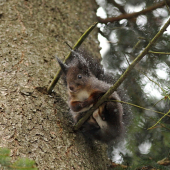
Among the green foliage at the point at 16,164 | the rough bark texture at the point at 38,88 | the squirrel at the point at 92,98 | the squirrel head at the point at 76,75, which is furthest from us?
the squirrel head at the point at 76,75

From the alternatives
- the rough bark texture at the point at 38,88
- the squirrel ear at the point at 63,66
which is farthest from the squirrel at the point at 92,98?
the rough bark texture at the point at 38,88

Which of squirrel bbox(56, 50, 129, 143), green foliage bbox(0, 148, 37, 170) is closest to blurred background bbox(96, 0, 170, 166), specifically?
squirrel bbox(56, 50, 129, 143)

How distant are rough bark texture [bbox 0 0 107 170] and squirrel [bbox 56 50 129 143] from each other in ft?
0.40

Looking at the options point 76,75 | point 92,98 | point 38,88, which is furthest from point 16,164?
point 76,75

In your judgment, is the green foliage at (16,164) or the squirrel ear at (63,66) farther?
the squirrel ear at (63,66)

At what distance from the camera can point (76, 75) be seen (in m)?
2.46

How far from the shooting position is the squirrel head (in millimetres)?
2373

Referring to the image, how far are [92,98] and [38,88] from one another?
21.9 inches

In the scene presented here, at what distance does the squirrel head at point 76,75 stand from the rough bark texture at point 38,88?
12 cm

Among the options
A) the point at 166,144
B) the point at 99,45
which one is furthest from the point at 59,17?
the point at 166,144

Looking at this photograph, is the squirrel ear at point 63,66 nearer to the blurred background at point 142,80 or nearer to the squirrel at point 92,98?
the squirrel at point 92,98

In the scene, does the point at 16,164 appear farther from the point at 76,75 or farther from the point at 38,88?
the point at 76,75

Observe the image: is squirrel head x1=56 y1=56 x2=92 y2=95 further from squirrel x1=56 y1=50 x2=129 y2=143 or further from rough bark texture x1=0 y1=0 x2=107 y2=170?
rough bark texture x1=0 y1=0 x2=107 y2=170

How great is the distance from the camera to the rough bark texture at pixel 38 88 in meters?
1.65
